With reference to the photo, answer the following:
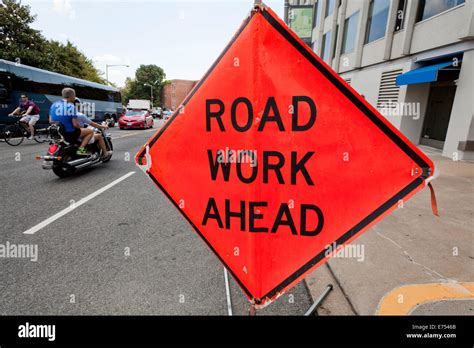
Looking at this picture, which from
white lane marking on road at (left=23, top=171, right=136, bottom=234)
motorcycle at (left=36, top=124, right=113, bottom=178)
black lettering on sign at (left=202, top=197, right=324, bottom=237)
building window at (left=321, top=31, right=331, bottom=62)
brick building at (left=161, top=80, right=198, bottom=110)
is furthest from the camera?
brick building at (left=161, top=80, right=198, bottom=110)

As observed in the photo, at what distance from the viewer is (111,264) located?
289 centimetres

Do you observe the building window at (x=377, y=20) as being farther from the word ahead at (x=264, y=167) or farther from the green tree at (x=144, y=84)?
the green tree at (x=144, y=84)

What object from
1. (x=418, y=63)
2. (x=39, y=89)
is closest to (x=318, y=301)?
(x=418, y=63)

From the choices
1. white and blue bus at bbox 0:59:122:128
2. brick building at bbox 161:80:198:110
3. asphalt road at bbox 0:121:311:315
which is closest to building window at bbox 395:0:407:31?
asphalt road at bbox 0:121:311:315

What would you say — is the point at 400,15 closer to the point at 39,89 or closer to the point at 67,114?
the point at 67,114

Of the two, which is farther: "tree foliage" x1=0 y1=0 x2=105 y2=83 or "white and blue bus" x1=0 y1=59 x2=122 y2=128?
"tree foliage" x1=0 y1=0 x2=105 y2=83

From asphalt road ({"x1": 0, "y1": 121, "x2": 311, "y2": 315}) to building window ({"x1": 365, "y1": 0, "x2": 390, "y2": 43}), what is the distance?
1475cm

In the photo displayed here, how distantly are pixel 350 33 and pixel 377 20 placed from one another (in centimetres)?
361

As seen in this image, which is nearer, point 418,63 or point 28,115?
point 418,63

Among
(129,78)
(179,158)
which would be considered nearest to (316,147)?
(179,158)

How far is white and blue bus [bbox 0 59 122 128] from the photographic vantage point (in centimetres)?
1301

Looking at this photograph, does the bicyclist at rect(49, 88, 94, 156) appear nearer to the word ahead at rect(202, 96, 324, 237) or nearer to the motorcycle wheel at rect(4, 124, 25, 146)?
the word ahead at rect(202, 96, 324, 237)
